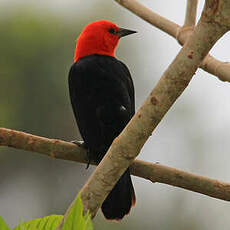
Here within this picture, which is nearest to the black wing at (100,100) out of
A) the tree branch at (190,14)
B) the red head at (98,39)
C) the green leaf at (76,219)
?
the red head at (98,39)

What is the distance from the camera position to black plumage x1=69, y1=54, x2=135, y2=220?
303cm

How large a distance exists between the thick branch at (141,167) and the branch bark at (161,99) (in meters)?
0.53

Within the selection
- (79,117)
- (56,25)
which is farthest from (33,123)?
(79,117)

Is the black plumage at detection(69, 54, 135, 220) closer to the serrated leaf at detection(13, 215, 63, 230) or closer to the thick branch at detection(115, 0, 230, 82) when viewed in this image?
the thick branch at detection(115, 0, 230, 82)

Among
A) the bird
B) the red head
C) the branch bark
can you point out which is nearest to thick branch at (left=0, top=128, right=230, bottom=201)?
the bird

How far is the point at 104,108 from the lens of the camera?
3.23m

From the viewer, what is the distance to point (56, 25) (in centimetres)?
779

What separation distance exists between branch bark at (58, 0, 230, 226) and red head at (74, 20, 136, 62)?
181cm

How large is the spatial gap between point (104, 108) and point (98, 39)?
85 cm

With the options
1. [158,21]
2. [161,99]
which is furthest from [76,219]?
[158,21]

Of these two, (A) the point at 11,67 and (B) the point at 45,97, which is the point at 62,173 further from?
(A) the point at 11,67

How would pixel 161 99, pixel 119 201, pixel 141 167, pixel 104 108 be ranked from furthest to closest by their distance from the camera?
pixel 104 108, pixel 119 201, pixel 141 167, pixel 161 99

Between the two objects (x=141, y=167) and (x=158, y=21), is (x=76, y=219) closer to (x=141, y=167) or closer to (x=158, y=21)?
(x=141, y=167)

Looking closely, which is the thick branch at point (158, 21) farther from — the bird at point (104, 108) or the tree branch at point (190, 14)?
the bird at point (104, 108)
